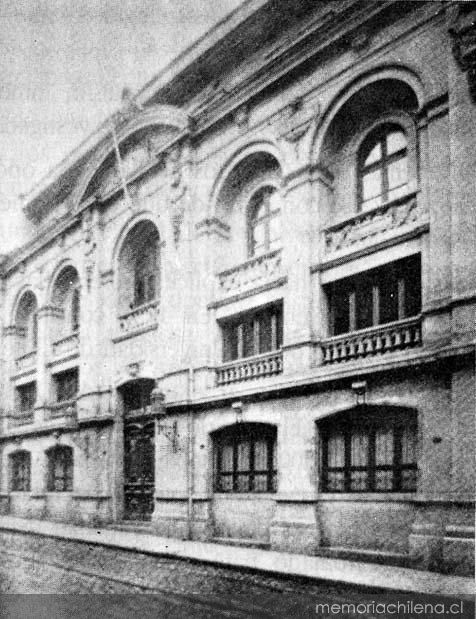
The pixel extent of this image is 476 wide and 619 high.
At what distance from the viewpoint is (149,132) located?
16844 millimetres

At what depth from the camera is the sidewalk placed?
26.8ft

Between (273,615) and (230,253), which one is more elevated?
(230,253)

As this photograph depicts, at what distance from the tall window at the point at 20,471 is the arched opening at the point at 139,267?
803cm

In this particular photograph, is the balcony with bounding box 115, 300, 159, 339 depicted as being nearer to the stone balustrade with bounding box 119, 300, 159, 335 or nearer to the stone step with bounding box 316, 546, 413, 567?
the stone balustrade with bounding box 119, 300, 159, 335

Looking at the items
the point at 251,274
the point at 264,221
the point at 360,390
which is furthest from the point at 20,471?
the point at 360,390

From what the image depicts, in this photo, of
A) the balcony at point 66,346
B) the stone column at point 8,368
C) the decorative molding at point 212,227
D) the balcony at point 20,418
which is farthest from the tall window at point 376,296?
the stone column at point 8,368

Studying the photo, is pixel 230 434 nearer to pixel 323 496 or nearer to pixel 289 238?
pixel 323 496

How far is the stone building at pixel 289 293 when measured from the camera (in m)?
9.77

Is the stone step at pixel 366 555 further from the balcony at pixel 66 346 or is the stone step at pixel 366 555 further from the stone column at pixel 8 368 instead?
the stone column at pixel 8 368

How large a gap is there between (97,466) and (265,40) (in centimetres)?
1251

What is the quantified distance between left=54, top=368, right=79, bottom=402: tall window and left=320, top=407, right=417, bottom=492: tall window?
1030 centimetres

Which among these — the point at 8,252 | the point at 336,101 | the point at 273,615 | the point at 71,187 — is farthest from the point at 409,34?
the point at 8,252

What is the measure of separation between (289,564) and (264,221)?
7.82m

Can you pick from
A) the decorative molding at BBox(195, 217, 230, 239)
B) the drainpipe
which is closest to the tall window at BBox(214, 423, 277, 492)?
the drainpipe
